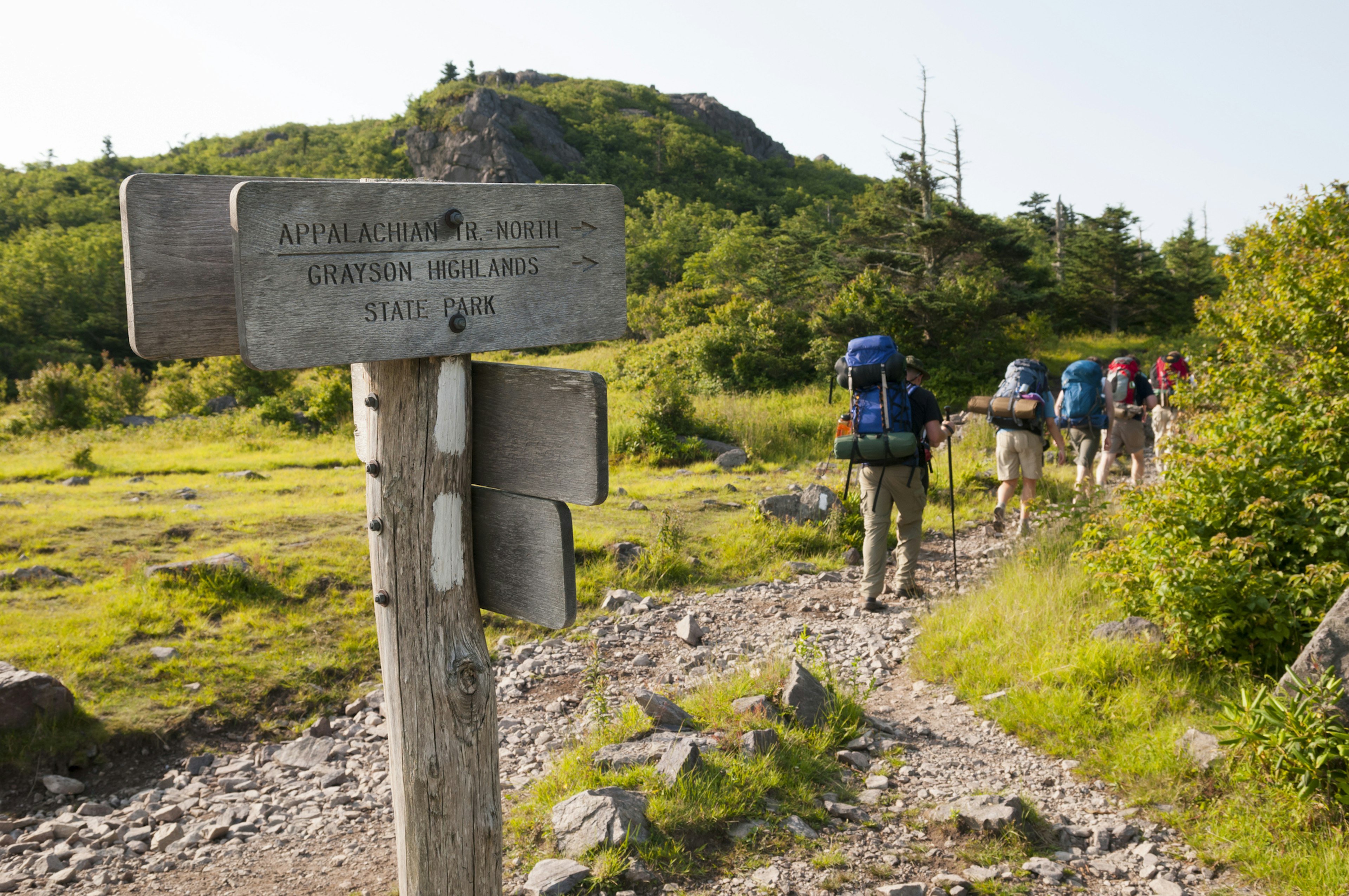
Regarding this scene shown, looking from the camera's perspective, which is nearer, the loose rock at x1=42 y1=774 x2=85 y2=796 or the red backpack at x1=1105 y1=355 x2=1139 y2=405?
the loose rock at x1=42 y1=774 x2=85 y2=796

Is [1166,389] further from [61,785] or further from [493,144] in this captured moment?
[493,144]

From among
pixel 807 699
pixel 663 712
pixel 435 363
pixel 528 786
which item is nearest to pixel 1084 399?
pixel 807 699

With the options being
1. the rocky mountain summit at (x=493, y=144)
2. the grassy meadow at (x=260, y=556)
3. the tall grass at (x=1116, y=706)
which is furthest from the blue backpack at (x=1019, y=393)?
the rocky mountain summit at (x=493, y=144)

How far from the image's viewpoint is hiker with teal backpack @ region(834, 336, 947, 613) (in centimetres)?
616

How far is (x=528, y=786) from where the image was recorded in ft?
12.7

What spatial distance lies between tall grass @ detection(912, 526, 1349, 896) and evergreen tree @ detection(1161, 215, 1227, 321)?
28.4 m

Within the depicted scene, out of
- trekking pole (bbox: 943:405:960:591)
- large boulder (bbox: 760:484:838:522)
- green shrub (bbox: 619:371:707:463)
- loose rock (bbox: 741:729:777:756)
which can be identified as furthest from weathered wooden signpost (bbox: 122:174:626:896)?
green shrub (bbox: 619:371:707:463)

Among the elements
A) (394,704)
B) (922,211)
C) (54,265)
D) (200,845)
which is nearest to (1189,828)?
(394,704)

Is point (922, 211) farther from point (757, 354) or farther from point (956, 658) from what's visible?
point (956, 658)

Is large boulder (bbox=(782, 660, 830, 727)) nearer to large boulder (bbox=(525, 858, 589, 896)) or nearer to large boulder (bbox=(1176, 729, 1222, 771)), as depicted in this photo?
large boulder (bbox=(525, 858, 589, 896))

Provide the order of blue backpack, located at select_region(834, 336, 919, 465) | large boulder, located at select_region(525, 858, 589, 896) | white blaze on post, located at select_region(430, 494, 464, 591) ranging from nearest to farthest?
white blaze on post, located at select_region(430, 494, 464, 591) → large boulder, located at select_region(525, 858, 589, 896) → blue backpack, located at select_region(834, 336, 919, 465)

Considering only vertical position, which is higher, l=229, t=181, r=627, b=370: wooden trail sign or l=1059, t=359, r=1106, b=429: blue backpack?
l=229, t=181, r=627, b=370: wooden trail sign

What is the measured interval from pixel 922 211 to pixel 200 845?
28.0 metres

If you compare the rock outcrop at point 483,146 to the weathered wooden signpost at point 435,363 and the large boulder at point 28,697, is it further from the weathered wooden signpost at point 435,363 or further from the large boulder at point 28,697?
the weathered wooden signpost at point 435,363
